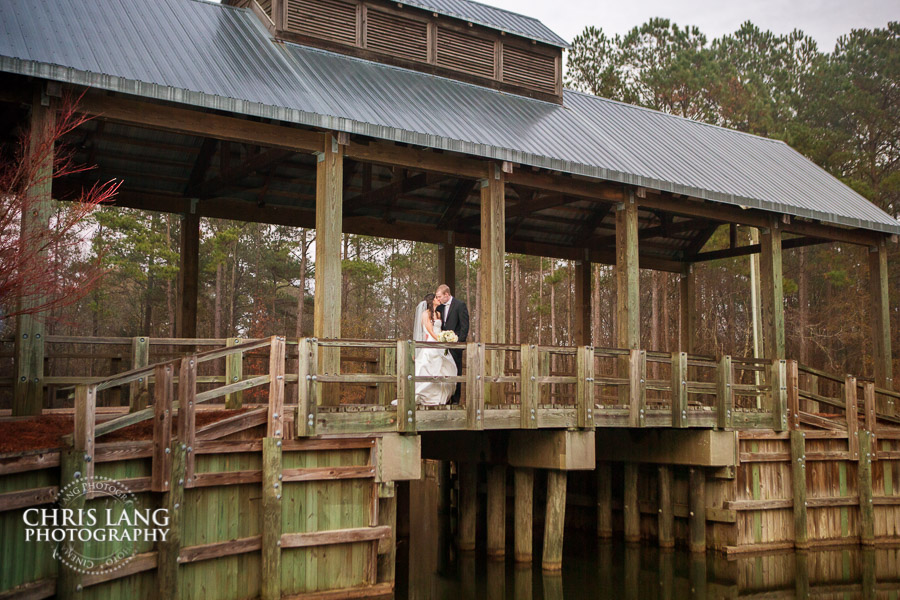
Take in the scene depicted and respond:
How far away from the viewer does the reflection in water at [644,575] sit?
13555 mm

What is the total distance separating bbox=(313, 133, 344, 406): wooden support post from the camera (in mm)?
12117

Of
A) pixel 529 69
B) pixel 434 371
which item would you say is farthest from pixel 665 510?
pixel 529 69

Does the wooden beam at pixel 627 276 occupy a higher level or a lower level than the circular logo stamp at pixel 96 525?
higher

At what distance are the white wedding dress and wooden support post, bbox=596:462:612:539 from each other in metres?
5.38

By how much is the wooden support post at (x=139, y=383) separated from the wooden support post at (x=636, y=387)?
718 centimetres

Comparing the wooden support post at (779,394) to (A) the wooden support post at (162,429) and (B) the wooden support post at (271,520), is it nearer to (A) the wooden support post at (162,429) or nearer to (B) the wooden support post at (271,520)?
(B) the wooden support post at (271,520)

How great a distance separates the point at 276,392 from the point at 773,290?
10965 mm

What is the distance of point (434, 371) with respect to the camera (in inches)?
503

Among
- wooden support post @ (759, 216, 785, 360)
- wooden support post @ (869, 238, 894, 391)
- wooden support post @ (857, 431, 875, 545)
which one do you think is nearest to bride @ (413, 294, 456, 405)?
wooden support post @ (759, 216, 785, 360)

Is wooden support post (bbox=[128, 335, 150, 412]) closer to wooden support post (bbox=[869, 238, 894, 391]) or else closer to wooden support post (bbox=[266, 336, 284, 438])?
wooden support post (bbox=[266, 336, 284, 438])

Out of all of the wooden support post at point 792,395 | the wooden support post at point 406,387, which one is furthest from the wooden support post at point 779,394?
the wooden support post at point 406,387

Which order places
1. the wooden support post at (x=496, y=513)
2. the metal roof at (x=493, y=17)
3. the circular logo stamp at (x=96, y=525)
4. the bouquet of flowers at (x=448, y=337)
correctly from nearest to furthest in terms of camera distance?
1. the circular logo stamp at (x=96, y=525)
2. the bouquet of flowers at (x=448, y=337)
3. the wooden support post at (x=496, y=513)
4. the metal roof at (x=493, y=17)

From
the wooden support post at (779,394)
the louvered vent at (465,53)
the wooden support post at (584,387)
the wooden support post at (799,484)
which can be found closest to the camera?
the wooden support post at (584,387)

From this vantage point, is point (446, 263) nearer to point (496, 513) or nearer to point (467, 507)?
point (467, 507)
